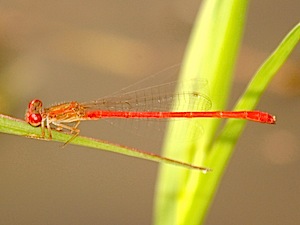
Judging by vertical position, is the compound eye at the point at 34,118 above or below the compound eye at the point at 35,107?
below

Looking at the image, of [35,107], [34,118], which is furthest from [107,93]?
[34,118]

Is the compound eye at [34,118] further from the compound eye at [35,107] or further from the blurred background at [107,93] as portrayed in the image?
the blurred background at [107,93]

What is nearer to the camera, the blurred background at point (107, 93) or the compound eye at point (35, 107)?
the compound eye at point (35, 107)

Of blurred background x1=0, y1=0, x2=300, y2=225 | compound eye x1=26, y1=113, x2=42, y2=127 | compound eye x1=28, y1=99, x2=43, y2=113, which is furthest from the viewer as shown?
blurred background x1=0, y1=0, x2=300, y2=225

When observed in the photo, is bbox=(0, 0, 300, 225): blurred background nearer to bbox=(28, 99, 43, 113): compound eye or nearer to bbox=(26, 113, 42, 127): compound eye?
bbox=(28, 99, 43, 113): compound eye

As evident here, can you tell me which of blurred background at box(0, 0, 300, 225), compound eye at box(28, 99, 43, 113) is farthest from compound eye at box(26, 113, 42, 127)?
blurred background at box(0, 0, 300, 225)

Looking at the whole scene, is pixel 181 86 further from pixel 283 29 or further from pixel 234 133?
pixel 283 29

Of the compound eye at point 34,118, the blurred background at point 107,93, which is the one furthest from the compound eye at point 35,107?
the blurred background at point 107,93

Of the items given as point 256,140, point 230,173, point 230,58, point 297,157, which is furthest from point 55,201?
point 230,58
